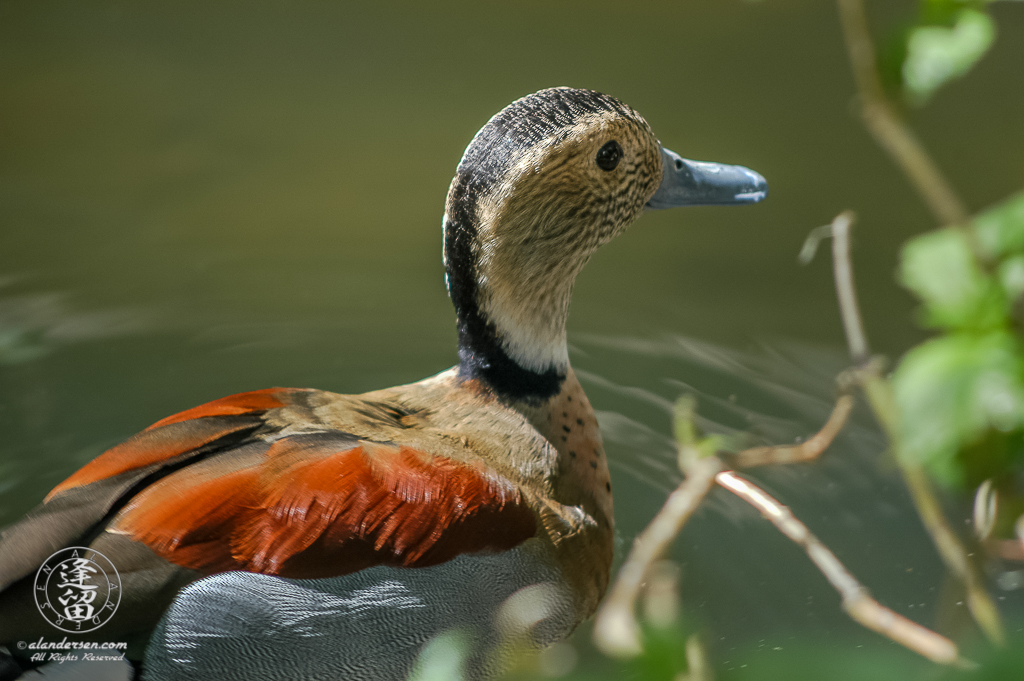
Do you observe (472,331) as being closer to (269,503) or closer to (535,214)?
(535,214)

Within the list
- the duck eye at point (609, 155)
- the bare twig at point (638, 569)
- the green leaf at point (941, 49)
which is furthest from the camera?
the duck eye at point (609, 155)

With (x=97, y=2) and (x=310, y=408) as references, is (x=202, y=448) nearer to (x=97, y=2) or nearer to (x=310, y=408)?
(x=310, y=408)

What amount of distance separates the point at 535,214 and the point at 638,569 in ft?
5.14

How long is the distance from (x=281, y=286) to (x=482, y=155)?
Result: 2.17 m

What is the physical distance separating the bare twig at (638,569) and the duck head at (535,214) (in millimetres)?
1248

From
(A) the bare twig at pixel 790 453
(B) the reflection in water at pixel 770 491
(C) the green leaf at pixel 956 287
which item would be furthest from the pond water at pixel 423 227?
(C) the green leaf at pixel 956 287

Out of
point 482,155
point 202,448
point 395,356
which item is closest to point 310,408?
point 202,448

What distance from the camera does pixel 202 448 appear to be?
2045mm

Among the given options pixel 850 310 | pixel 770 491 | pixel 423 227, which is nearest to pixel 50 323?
pixel 423 227

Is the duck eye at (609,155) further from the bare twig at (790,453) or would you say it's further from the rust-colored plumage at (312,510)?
the bare twig at (790,453)

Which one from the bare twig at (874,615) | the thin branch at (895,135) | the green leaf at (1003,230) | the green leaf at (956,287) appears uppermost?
the thin branch at (895,135)

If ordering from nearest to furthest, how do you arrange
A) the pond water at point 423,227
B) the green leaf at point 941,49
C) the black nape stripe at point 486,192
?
the green leaf at point 941,49
the black nape stripe at point 486,192
the pond water at point 423,227

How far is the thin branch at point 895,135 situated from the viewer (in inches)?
39.1

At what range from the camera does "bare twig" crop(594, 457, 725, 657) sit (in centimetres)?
68
